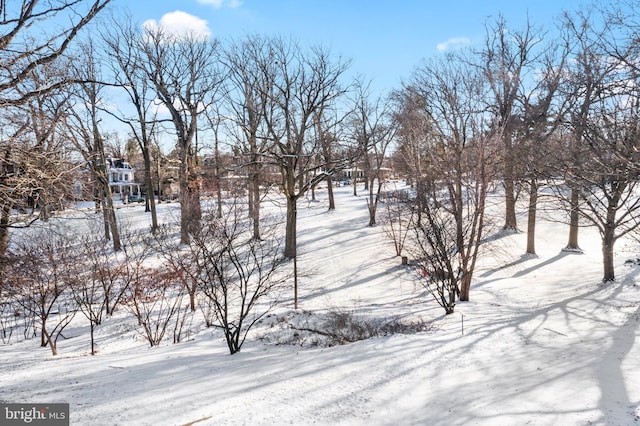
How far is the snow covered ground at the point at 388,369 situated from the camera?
4629 millimetres

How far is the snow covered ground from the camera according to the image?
15.2 feet

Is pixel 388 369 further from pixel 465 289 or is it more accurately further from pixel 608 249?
pixel 608 249

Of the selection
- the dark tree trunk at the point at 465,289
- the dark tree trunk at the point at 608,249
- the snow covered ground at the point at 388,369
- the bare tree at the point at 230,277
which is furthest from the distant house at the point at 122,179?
the dark tree trunk at the point at 608,249

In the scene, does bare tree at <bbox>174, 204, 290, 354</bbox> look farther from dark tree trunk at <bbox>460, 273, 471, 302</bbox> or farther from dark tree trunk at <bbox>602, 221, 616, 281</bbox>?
dark tree trunk at <bbox>602, 221, 616, 281</bbox>

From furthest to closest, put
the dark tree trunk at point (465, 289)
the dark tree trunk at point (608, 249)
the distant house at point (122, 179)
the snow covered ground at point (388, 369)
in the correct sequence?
the distant house at point (122, 179)
the dark tree trunk at point (608, 249)
the dark tree trunk at point (465, 289)
the snow covered ground at point (388, 369)

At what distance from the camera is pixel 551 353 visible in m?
6.70

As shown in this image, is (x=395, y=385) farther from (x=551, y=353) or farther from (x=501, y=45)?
(x=501, y=45)

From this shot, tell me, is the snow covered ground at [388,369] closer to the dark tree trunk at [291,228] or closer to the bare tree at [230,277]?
the bare tree at [230,277]

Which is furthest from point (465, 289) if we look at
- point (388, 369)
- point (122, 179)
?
point (122, 179)

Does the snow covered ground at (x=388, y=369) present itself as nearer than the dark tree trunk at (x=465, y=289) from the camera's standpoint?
Yes

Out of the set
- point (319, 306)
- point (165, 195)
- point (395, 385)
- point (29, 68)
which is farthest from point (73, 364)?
point (165, 195)

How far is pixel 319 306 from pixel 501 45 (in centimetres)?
1587

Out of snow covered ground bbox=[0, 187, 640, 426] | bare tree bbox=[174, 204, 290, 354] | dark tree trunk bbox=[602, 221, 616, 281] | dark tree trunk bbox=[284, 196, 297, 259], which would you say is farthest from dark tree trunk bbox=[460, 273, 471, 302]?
dark tree trunk bbox=[284, 196, 297, 259]

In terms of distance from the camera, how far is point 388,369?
609cm
